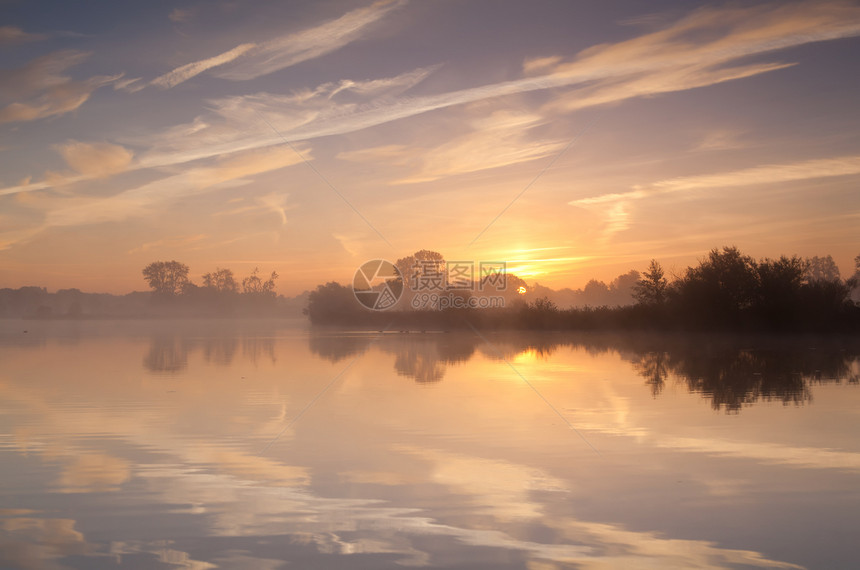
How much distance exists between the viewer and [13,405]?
9039 mm

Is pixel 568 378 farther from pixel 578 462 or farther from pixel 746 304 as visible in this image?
pixel 746 304

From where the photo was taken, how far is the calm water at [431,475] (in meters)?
3.67

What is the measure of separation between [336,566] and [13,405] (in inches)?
302

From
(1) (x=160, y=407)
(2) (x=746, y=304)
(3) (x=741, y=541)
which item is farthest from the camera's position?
(2) (x=746, y=304)

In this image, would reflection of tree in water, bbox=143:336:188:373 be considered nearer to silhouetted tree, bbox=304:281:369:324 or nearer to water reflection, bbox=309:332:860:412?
water reflection, bbox=309:332:860:412

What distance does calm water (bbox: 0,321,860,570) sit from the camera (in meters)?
3.67

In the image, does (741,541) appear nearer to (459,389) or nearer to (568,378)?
(459,389)

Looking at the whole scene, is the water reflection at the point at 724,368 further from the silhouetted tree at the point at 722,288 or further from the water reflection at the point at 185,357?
the silhouetted tree at the point at 722,288

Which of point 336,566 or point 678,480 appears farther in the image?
point 678,480

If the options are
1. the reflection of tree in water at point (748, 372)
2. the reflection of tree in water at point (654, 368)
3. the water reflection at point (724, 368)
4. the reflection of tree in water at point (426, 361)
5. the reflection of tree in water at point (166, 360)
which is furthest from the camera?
the reflection of tree in water at point (166, 360)

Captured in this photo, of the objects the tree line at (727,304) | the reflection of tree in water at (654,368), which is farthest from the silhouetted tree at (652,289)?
the reflection of tree in water at (654,368)

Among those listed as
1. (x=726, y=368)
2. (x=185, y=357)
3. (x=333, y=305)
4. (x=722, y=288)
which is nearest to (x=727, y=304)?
(x=722, y=288)

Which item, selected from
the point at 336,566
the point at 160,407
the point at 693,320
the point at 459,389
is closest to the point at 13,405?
the point at 160,407

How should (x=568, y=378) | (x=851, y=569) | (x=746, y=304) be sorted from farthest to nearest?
(x=746, y=304) → (x=568, y=378) → (x=851, y=569)
